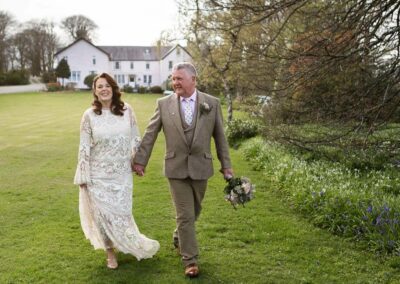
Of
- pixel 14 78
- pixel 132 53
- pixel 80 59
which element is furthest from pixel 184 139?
→ pixel 132 53

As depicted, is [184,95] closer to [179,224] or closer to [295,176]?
[179,224]

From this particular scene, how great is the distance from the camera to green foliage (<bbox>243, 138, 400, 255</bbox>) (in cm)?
567

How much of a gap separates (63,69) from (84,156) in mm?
63259

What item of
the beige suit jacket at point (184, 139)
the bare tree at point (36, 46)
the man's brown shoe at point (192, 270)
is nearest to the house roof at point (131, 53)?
the bare tree at point (36, 46)

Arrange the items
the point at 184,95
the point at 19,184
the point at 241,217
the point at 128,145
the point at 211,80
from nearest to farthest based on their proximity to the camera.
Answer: the point at 184,95 < the point at 128,145 < the point at 241,217 < the point at 19,184 < the point at 211,80

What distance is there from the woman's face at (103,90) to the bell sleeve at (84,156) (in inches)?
9.6

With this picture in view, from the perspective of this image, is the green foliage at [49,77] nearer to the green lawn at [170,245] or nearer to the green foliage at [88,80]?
the green foliage at [88,80]

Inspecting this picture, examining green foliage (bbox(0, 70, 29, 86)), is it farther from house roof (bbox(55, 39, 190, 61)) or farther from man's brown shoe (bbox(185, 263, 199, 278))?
man's brown shoe (bbox(185, 263, 199, 278))

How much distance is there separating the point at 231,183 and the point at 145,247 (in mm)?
1232

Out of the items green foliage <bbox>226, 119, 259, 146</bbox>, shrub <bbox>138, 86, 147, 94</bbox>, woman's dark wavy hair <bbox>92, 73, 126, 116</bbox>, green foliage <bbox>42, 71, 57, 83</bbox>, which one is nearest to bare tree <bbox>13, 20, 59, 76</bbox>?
green foliage <bbox>42, 71, 57, 83</bbox>

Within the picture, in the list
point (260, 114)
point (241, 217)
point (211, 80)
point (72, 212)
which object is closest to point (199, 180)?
point (241, 217)

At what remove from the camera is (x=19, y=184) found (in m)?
9.83

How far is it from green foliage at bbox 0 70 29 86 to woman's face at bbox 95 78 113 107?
6521cm

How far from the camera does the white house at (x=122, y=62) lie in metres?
70.4
